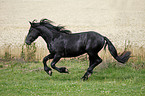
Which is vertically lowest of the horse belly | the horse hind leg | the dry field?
the horse hind leg

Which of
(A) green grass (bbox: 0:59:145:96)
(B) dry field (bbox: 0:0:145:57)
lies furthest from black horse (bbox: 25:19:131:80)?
(B) dry field (bbox: 0:0:145:57)

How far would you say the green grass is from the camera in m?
6.72

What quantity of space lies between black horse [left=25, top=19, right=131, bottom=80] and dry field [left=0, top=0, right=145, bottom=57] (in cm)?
1658

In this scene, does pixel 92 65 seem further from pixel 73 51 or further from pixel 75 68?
pixel 75 68

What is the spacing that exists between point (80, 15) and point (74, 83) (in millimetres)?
30527

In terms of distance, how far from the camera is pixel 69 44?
28.0ft

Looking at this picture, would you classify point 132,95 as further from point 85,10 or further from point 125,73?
point 85,10

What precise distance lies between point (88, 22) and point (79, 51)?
25252 mm

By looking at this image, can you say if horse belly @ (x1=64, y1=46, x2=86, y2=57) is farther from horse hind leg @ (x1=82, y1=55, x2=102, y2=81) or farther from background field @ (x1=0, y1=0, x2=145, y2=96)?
background field @ (x1=0, y1=0, x2=145, y2=96)

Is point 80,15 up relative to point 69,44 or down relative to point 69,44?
up

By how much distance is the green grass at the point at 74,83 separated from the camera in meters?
6.72

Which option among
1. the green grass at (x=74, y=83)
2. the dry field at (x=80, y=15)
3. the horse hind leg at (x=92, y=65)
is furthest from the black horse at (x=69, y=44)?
the dry field at (x=80, y=15)

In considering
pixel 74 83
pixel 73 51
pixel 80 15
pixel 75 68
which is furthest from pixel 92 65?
pixel 80 15

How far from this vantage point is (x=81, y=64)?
40.3 ft
